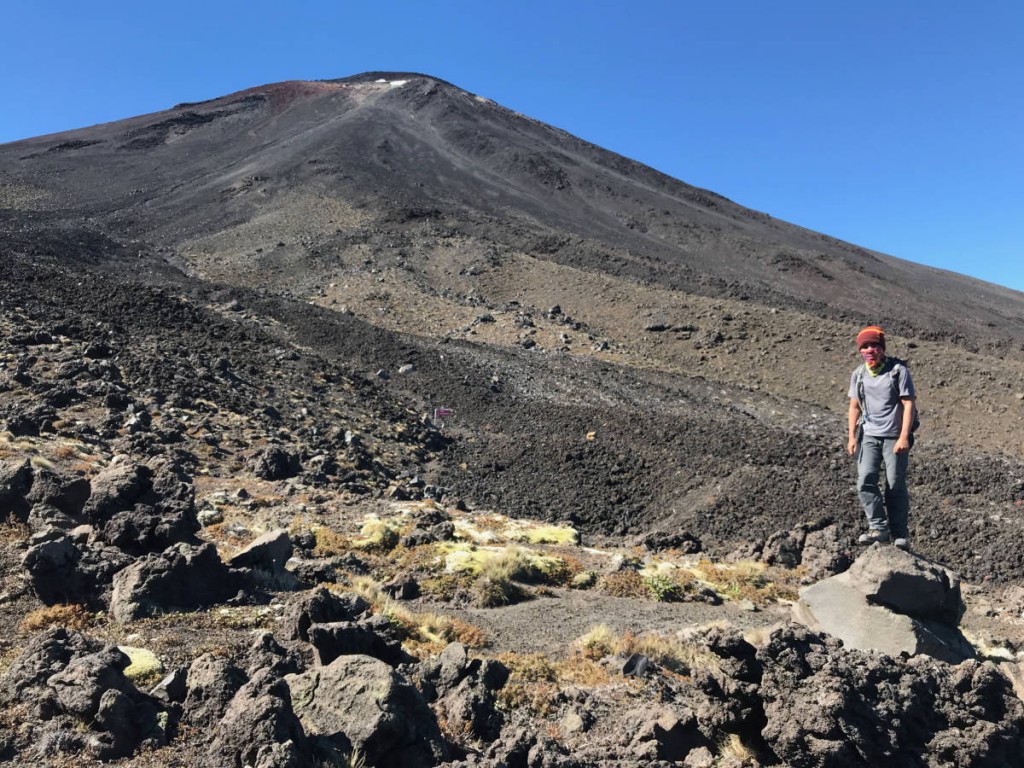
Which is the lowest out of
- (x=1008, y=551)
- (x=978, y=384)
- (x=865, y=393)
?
(x=1008, y=551)

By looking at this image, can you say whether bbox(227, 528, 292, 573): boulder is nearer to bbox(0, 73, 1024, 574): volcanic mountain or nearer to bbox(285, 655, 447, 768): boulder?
bbox(285, 655, 447, 768): boulder

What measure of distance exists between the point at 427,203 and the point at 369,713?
37.6 m

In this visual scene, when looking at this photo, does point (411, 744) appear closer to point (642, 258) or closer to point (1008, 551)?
point (1008, 551)

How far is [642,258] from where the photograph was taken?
1273 inches

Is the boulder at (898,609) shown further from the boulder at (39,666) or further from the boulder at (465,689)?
the boulder at (39,666)

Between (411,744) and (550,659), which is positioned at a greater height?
(411,744)

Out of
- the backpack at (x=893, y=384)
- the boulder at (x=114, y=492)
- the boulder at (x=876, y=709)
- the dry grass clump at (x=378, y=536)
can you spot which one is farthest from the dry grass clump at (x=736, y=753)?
the boulder at (x=114, y=492)

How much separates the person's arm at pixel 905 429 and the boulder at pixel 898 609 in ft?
2.95

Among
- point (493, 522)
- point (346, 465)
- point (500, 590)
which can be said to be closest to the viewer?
point (500, 590)

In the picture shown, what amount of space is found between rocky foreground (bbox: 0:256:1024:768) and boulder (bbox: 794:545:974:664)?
2 centimetres

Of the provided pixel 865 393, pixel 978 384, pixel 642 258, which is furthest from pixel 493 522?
pixel 642 258

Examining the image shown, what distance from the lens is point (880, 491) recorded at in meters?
6.33

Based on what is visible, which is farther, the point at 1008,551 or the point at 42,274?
the point at 42,274

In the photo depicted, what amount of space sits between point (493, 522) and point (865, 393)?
5636mm
